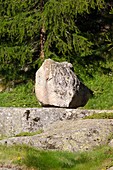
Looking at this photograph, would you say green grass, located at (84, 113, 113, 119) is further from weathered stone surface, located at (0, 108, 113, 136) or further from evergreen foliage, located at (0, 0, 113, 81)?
evergreen foliage, located at (0, 0, 113, 81)

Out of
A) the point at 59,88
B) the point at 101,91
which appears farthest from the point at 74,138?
the point at 101,91

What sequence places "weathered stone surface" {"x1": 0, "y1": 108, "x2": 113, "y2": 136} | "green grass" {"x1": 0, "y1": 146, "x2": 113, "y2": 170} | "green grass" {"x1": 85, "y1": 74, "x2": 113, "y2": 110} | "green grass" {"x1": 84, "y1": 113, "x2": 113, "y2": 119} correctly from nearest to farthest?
"green grass" {"x1": 0, "y1": 146, "x2": 113, "y2": 170}
"green grass" {"x1": 84, "y1": 113, "x2": 113, "y2": 119}
"weathered stone surface" {"x1": 0, "y1": 108, "x2": 113, "y2": 136}
"green grass" {"x1": 85, "y1": 74, "x2": 113, "y2": 110}

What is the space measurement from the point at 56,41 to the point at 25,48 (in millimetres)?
1279

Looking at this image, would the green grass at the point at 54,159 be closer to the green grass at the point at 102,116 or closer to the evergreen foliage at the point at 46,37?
the green grass at the point at 102,116

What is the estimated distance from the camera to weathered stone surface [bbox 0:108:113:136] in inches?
523

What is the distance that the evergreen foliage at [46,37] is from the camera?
738 inches

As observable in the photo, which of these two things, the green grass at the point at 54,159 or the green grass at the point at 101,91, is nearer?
the green grass at the point at 54,159

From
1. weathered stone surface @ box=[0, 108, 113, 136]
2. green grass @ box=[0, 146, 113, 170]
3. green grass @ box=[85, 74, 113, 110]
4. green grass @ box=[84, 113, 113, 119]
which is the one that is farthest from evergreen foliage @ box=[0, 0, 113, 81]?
green grass @ box=[0, 146, 113, 170]

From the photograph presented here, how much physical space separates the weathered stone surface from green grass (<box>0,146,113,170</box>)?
452 centimetres

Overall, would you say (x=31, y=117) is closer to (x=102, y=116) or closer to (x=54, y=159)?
(x=102, y=116)

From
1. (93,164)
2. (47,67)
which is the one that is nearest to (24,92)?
(47,67)

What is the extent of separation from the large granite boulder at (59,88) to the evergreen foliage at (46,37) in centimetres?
374

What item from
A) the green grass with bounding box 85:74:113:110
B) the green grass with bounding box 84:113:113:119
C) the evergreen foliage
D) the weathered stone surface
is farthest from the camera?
the evergreen foliage

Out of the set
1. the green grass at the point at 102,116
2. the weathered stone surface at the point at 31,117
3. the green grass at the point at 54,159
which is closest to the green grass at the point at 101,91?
the weathered stone surface at the point at 31,117
